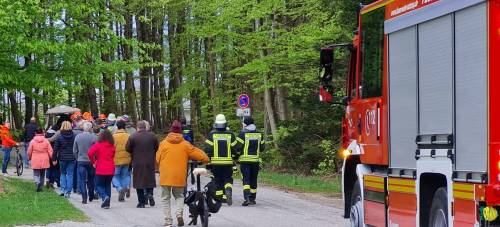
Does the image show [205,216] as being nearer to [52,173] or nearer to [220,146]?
[220,146]

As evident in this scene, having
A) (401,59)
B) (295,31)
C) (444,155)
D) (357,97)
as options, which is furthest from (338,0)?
(444,155)

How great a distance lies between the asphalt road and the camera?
1547cm

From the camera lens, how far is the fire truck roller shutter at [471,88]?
8.24 meters

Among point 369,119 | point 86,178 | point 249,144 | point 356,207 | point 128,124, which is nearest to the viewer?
point 369,119

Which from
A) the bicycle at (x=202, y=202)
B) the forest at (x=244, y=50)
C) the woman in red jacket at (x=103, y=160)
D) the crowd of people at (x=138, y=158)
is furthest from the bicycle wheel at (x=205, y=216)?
the forest at (x=244, y=50)

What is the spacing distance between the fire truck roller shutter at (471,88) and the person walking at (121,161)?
450 inches

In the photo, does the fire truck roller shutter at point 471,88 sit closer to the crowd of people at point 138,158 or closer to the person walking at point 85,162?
the crowd of people at point 138,158

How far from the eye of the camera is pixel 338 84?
25.8m

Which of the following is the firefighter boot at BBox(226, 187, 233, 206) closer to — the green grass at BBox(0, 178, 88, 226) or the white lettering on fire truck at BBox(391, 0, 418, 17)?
the green grass at BBox(0, 178, 88, 226)

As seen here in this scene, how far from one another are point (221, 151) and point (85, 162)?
3.67m

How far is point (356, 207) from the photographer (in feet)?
41.7

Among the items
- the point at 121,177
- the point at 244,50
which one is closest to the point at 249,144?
the point at 121,177

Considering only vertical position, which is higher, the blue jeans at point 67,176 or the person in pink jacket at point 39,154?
the person in pink jacket at point 39,154

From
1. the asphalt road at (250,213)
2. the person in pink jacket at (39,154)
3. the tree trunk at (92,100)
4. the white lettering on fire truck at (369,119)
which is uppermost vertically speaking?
the tree trunk at (92,100)
